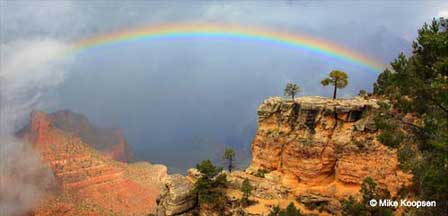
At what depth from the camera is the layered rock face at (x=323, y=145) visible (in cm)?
4491

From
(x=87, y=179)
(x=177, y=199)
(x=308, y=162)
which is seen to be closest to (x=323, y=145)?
(x=308, y=162)

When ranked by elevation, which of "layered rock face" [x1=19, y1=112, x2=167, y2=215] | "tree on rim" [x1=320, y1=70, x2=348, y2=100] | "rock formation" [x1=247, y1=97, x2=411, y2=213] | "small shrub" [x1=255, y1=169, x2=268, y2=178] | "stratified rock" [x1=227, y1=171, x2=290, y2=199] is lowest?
"layered rock face" [x1=19, y1=112, x2=167, y2=215]

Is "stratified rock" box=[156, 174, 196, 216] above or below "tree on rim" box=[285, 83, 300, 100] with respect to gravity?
below

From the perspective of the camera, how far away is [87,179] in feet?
459

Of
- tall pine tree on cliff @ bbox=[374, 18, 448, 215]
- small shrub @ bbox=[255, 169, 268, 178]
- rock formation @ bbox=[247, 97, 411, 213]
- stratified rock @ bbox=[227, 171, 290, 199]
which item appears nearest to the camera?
tall pine tree on cliff @ bbox=[374, 18, 448, 215]

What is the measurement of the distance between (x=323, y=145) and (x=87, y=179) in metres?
113

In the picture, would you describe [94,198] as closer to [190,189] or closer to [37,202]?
[37,202]

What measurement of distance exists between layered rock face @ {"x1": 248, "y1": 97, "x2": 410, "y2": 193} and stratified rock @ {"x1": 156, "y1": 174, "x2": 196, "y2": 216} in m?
11.3

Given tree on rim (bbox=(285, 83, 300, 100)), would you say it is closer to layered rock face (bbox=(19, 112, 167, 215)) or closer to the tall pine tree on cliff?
the tall pine tree on cliff

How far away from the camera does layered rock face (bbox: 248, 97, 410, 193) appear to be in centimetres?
4491

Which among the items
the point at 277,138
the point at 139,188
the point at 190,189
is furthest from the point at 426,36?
the point at 139,188

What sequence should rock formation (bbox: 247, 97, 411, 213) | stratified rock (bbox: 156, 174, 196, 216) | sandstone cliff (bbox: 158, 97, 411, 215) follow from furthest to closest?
1. stratified rock (bbox: 156, 174, 196, 216)
2. sandstone cliff (bbox: 158, 97, 411, 215)
3. rock formation (bbox: 247, 97, 411, 213)

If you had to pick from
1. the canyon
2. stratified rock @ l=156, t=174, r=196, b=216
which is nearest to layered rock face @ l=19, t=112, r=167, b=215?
stratified rock @ l=156, t=174, r=196, b=216

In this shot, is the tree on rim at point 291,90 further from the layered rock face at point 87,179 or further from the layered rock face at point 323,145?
the layered rock face at point 87,179
